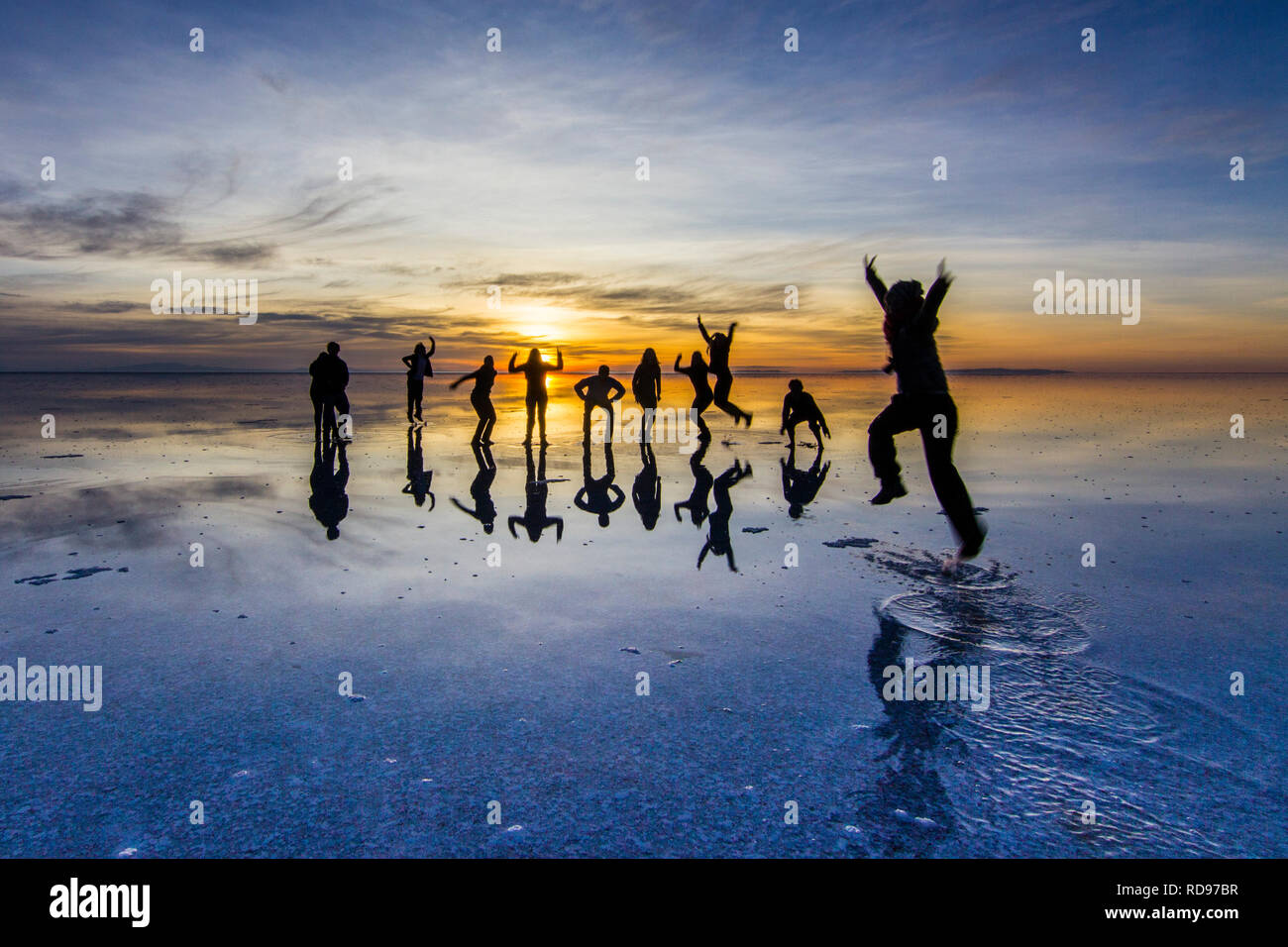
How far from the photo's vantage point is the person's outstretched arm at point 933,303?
5633 millimetres

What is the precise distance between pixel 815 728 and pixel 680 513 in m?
5.33

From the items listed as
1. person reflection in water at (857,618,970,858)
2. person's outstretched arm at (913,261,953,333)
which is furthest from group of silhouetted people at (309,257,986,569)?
person reflection in water at (857,618,970,858)

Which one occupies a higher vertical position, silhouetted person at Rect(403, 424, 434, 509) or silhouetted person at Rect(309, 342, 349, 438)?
silhouetted person at Rect(309, 342, 349, 438)

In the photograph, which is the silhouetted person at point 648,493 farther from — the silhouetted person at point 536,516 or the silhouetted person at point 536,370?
the silhouetted person at point 536,370

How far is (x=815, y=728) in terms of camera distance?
11.3ft

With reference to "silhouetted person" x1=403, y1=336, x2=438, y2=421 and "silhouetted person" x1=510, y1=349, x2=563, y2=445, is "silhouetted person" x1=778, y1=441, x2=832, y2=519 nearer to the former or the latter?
"silhouetted person" x1=510, y1=349, x2=563, y2=445

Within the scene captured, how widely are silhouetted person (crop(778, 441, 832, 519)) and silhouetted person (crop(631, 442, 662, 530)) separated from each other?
1.62 metres

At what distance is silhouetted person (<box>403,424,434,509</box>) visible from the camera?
9.62 meters

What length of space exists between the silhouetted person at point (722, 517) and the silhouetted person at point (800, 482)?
702mm

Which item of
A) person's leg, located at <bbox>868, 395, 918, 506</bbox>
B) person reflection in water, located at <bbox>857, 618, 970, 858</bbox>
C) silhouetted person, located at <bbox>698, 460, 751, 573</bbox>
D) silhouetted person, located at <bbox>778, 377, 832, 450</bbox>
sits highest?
silhouetted person, located at <bbox>778, 377, 832, 450</bbox>

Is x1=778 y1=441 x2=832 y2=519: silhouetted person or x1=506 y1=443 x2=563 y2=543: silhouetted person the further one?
x1=778 y1=441 x2=832 y2=519: silhouetted person

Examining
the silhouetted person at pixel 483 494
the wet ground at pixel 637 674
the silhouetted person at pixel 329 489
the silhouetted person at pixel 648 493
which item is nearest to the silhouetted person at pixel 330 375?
the silhouetted person at pixel 329 489

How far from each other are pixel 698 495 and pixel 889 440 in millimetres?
3763

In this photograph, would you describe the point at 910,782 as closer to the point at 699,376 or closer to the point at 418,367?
the point at 699,376
